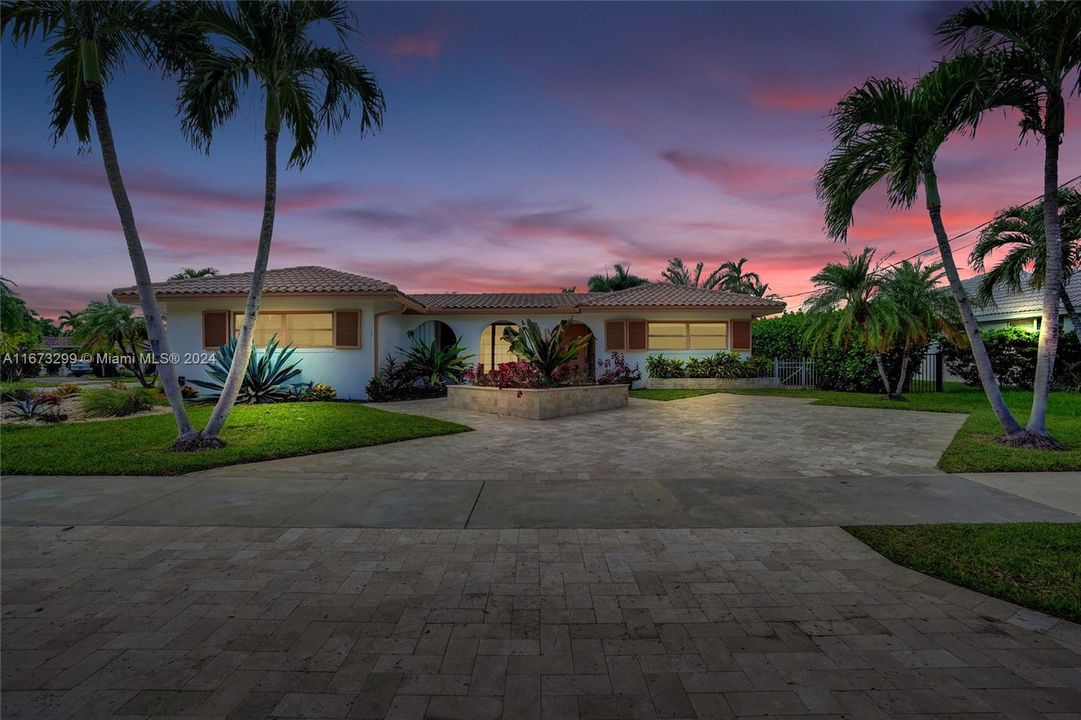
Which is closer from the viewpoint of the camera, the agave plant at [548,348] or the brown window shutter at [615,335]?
the agave plant at [548,348]

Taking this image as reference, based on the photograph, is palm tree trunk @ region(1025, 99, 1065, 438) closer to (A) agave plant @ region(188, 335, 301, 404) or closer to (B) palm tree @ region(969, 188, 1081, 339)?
(B) palm tree @ region(969, 188, 1081, 339)

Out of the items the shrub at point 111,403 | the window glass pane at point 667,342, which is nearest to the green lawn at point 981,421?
the window glass pane at point 667,342

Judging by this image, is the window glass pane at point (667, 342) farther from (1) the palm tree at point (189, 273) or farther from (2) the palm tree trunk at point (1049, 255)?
(1) the palm tree at point (189, 273)

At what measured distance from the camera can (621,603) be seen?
8.80 feet

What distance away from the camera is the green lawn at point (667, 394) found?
14570mm

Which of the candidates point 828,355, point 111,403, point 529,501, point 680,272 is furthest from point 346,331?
point 680,272

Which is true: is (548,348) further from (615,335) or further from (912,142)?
(912,142)

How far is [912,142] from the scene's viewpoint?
7.16 meters

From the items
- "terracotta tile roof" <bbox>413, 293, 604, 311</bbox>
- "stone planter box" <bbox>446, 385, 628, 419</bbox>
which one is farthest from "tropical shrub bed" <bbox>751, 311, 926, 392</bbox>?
"terracotta tile roof" <bbox>413, 293, 604, 311</bbox>

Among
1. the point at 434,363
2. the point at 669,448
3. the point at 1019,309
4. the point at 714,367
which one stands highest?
the point at 1019,309

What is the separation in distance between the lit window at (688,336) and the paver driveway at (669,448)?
7045 mm

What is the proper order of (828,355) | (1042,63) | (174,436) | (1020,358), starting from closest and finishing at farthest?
1. (1042,63)
2. (174,436)
3. (1020,358)
4. (828,355)

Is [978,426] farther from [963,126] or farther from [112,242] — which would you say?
[112,242]

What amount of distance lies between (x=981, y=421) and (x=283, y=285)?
57.8 ft
